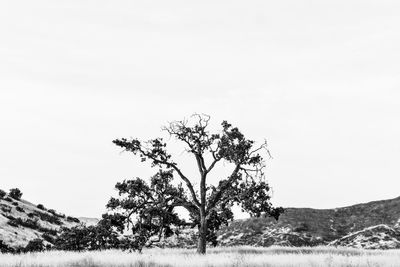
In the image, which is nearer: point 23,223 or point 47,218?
point 23,223

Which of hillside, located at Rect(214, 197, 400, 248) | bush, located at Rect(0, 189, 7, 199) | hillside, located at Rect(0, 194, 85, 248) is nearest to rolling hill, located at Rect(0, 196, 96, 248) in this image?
hillside, located at Rect(0, 194, 85, 248)

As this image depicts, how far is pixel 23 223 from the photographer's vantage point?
39469 mm

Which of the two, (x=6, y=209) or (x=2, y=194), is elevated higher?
(x=2, y=194)

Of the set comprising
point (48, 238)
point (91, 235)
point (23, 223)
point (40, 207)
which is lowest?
point (91, 235)

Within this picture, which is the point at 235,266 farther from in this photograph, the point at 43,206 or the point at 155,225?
the point at 43,206

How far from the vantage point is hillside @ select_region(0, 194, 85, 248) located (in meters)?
34.2

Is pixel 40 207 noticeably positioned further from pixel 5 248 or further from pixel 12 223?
pixel 5 248

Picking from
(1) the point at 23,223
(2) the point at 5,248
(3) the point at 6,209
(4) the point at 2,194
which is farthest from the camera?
(4) the point at 2,194

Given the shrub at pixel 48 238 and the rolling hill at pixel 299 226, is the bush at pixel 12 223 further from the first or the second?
the shrub at pixel 48 238

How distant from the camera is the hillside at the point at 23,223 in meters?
34.2

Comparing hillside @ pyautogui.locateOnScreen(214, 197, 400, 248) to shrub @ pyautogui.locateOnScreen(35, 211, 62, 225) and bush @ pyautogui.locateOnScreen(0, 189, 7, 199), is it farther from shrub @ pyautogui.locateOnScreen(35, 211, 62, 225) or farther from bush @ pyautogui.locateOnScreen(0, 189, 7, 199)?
bush @ pyautogui.locateOnScreen(0, 189, 7, 199)

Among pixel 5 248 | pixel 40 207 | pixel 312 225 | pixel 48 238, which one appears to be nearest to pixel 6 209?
pixel 48 238

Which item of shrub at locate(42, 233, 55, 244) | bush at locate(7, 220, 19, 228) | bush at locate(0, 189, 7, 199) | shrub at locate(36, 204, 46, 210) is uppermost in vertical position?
bush at locate(0, 189, 7, 199)

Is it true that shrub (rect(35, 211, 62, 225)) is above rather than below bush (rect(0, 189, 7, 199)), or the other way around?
below
